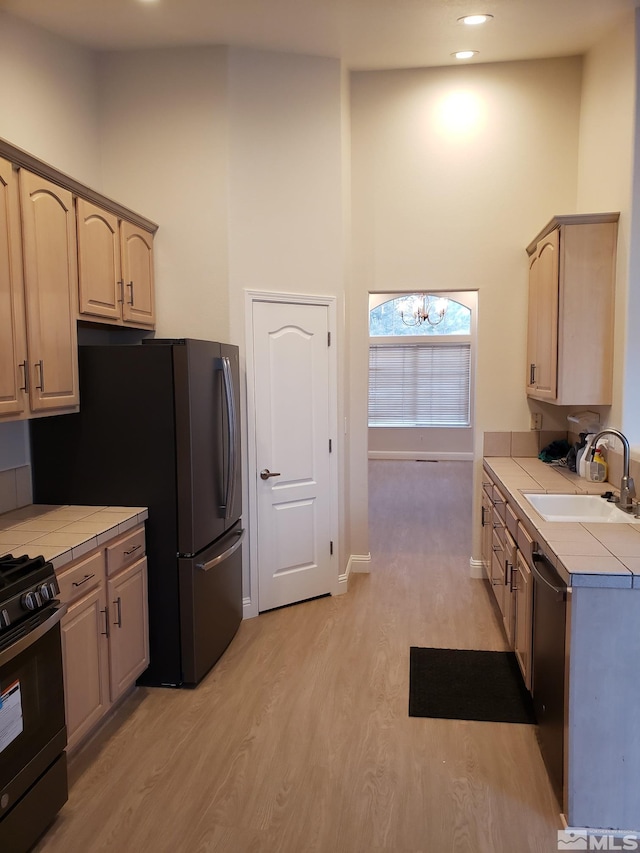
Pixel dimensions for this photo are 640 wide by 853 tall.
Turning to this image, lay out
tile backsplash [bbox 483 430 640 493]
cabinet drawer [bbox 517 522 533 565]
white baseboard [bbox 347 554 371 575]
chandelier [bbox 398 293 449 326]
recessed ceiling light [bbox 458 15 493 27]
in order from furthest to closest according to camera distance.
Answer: chandelier [bbox 398 293 449 326] → white baseboard [bbox 347 554 371 575] → tile backsplash [bbox 483 430 640 493] → recessed ceiling light [bbox 458 15 493 27] → cabinet drawer [bbox 517 522 533 565]

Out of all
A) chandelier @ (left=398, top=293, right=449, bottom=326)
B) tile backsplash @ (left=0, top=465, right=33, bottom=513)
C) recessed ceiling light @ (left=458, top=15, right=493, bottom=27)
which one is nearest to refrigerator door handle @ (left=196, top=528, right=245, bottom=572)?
tile backsplash @ (left=0, top=465, right=33, bottom=513)

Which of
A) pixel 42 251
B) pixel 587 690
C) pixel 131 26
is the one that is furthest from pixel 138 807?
pixel 131 26

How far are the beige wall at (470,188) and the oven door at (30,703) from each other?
2.95 meters

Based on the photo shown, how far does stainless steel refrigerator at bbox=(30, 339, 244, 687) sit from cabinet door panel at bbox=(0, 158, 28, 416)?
20.3 inches

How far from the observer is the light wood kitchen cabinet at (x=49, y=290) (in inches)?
100

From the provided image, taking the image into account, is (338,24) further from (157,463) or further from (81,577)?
(81,577)

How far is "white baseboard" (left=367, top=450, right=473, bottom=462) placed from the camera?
1073cm

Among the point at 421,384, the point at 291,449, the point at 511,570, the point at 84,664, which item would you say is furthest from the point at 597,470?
the point at 421,384

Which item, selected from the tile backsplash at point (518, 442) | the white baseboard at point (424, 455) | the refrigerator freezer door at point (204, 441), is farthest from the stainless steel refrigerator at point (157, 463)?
the white baseboard at point (424, 455)

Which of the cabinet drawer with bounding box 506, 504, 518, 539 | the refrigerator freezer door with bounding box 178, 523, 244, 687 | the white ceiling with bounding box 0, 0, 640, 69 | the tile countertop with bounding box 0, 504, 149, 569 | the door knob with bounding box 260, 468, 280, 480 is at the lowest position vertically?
the refrigerator freezer door with bounding box 178, 523, 244, 687

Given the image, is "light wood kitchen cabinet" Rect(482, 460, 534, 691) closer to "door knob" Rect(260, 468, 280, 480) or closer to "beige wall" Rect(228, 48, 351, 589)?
"door knob" Rect(260, 468, 280, 480)

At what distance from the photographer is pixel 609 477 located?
11.7 feet

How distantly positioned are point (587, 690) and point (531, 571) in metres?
0.64

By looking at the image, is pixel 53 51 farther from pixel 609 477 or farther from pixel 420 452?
pixel 420 452
